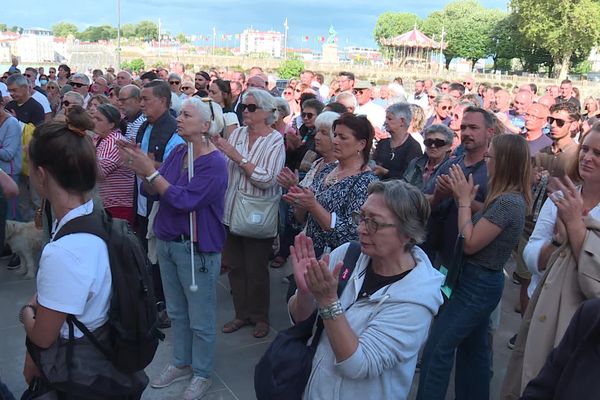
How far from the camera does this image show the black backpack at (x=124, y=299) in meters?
2.03

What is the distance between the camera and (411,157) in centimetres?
518

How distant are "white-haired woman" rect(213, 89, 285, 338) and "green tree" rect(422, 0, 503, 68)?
242 ft

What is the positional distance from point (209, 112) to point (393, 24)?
101 meters

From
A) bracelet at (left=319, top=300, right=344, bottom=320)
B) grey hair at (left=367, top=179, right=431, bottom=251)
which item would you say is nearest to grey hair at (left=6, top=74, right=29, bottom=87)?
grey hair at (left=367, top=179, right=431, bottom=251)

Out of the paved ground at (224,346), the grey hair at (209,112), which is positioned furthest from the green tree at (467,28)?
the grey hair at (209,112)

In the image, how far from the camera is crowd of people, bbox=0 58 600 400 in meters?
2.01

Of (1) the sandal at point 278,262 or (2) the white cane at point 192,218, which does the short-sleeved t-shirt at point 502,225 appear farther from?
(1) the sandal at point 278,262

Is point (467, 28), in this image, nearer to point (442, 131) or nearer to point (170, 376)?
point (442, 131)

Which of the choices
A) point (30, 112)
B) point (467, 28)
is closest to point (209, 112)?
point (30, 112)

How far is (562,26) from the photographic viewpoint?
52.1 metres

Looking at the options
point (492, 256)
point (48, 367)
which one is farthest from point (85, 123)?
point (492, 256)

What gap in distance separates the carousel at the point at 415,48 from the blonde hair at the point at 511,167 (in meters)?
77.0

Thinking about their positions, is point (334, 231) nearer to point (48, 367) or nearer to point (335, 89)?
point (48, 367)

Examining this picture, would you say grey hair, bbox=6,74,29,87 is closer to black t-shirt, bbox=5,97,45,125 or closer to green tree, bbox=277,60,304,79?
black t-shirt, bbox=5,97,45,125
